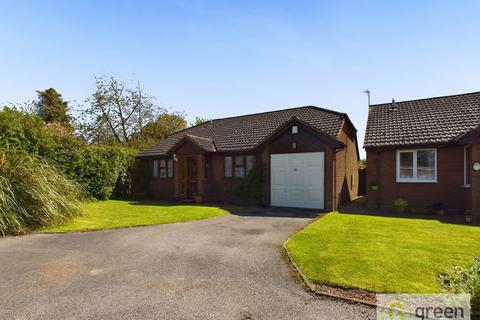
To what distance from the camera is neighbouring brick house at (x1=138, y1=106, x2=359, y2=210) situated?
13922 mm

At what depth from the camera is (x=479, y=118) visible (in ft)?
42.4

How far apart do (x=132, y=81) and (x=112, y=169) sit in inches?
677

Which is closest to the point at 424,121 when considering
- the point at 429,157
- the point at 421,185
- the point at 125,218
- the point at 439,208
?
the point at 429,157

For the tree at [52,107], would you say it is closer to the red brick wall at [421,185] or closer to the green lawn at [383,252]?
the red brick wall at [421,185]

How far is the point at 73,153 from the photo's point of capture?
16281 millimetres

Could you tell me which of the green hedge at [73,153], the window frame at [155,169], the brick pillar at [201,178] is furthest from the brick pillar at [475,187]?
the green hedge at [73,153]

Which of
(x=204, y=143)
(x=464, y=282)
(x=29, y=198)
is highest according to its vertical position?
(x=204, y=143)

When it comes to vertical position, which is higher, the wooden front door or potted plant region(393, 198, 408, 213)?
the wooden front door

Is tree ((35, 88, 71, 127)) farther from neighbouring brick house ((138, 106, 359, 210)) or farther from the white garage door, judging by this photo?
the white garage door

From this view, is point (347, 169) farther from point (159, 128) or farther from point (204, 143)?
point (159, 128)

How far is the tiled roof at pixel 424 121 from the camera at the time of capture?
42.5ft

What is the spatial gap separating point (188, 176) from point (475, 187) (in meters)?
14.6

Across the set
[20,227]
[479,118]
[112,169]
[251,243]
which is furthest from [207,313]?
[112,169]

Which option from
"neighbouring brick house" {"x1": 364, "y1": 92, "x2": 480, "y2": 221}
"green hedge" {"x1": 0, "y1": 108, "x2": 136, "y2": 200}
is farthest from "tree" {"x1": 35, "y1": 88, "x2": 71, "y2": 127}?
"neighbouring brick house" {"x1": 364, "y1": 92, "x2": 480, "y2": 221}
